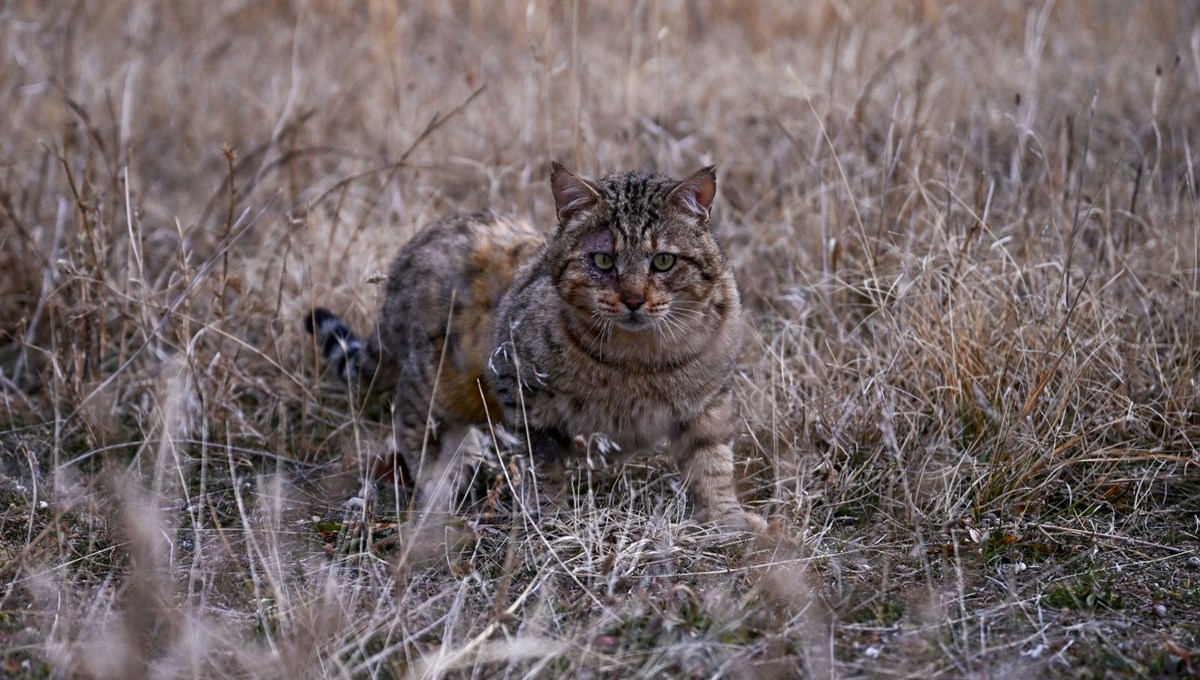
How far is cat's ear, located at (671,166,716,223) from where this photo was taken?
327cm

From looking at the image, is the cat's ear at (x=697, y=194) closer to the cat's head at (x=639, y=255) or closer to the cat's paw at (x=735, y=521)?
the cat's head at (x=639, y=255)

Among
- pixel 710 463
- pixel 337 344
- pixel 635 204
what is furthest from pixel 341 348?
pixel 710 463

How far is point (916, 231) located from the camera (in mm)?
4598

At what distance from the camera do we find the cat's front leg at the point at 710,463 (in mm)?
3418

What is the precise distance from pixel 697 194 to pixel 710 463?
791 mm

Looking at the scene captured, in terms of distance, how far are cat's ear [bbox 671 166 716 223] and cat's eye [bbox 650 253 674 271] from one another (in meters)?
0.17

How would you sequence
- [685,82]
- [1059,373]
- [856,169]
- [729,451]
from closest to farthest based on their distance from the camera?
[729,451] < [1059,373] < [856,169] < [685,82]

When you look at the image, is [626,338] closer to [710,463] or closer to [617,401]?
[617,401]

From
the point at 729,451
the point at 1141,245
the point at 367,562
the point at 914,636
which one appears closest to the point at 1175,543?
the point at 914,636

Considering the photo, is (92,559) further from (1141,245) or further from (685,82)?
(685,82)

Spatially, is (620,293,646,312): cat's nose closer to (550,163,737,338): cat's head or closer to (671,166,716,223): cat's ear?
(550,163,737,338): cat's head

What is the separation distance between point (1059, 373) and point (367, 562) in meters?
2.25

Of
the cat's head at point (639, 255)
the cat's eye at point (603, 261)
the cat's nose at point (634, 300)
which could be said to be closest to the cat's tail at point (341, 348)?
the cat's head at point (639, 255)

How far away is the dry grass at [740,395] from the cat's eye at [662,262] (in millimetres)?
699
